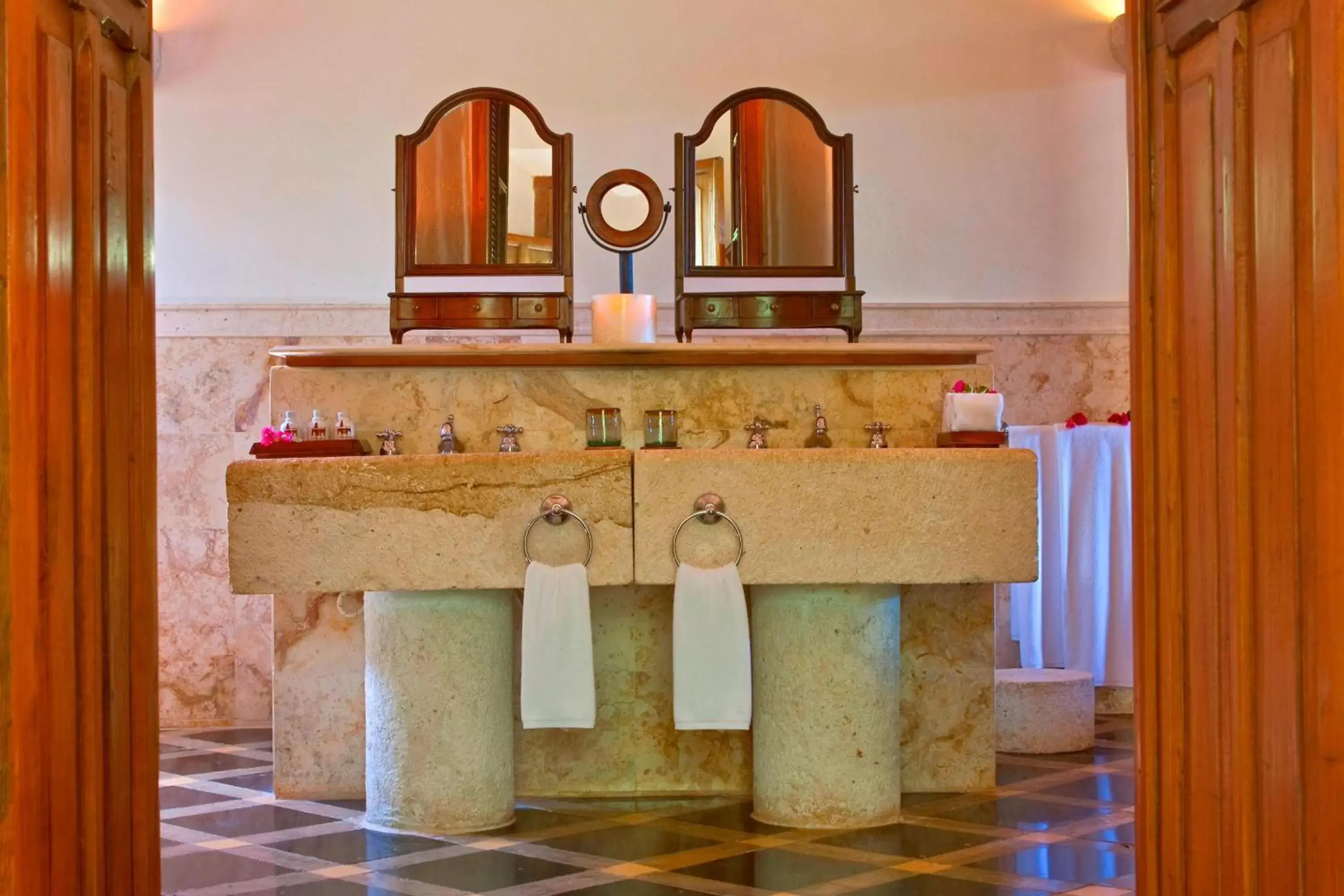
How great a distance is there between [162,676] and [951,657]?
263 cm

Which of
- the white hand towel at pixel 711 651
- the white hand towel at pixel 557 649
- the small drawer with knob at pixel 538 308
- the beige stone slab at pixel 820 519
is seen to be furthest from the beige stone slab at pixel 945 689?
the small drawer with knob at pixel 538 308

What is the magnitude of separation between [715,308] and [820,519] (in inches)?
37.5

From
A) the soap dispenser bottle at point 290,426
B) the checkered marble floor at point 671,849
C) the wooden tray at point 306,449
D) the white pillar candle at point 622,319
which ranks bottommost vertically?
the checkered marble floor at point 671,849

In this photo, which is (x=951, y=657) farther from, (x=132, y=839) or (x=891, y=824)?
(x=132, y=839)

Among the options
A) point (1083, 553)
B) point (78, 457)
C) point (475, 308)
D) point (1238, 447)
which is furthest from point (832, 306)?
point (78, 457)

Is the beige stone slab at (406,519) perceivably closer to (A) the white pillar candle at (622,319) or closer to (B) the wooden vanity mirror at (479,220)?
(A) the white pillar candle at (622,319)

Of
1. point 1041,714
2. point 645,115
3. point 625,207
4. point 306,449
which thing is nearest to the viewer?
point 306,449

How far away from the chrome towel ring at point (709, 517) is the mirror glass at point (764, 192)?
3.15 feet

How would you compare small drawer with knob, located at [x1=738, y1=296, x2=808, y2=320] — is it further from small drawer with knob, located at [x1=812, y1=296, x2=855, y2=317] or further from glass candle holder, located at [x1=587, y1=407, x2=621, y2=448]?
glass candle holder, located at [x1=587, y1=407, x2=621, y2=448]

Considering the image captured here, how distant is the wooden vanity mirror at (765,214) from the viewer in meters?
3.75

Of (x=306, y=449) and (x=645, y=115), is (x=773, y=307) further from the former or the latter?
(x=306, y=449)

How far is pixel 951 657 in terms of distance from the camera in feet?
11.5

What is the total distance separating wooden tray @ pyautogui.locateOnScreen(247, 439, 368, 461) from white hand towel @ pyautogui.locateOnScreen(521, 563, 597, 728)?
590 millimetres

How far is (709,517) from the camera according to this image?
298 cm
